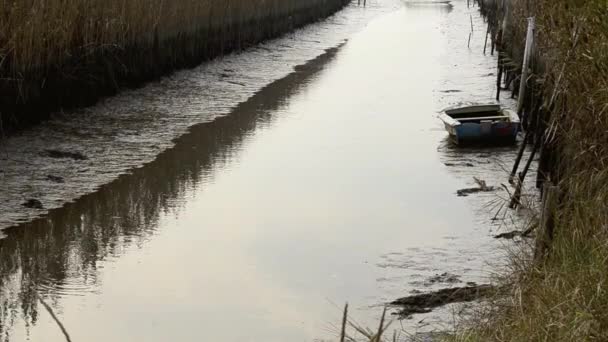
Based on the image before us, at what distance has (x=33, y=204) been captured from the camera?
30.4 ft

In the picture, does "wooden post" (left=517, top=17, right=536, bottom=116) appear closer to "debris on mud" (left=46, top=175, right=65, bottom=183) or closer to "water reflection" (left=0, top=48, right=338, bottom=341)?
"water reflection" (left=0, top=48, right=338, bottom=341)

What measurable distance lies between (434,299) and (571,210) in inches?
44.2

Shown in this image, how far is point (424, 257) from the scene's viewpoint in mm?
8227

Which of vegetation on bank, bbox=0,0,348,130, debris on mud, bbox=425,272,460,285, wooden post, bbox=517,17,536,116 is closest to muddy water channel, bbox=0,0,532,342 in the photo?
debris on mud, bbox=425,272,460,285

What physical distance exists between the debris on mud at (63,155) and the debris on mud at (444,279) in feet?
15.6

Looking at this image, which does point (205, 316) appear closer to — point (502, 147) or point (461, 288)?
point (461, 288)

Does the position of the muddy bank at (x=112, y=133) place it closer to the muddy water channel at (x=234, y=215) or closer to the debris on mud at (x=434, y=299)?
the muddy water channel at (x=234, y=215)

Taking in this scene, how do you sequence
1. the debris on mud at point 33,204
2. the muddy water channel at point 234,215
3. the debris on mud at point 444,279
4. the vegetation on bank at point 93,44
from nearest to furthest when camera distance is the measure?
the muddy water channel at point 234,215 < the debris on mud at point 444,279 < the debris on mud at point 33,204 < the vegetation on bank at point 93,44

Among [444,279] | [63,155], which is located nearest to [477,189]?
[444,279]

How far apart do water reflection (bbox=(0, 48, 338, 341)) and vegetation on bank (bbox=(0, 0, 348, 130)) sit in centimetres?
156

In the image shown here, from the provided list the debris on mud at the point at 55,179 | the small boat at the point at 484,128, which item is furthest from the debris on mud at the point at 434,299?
the small boat at the point at 484,128

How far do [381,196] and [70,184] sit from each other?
2905 mm

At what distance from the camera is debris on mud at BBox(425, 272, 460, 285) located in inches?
297

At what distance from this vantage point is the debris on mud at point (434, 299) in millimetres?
6967
